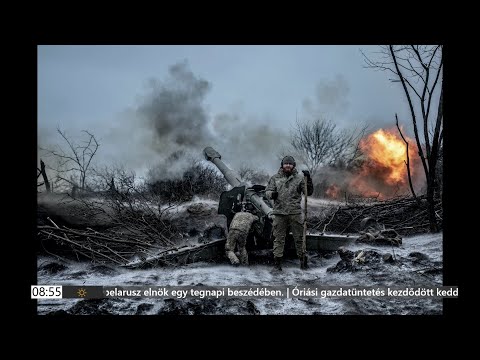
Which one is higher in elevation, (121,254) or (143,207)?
(143,207)

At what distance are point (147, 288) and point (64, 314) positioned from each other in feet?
3.60

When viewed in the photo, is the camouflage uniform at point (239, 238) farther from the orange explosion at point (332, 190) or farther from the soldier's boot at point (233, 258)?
the orange explosion at point (332, 190)

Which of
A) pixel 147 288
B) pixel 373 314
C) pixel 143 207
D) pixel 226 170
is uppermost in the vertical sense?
pixel 226 170

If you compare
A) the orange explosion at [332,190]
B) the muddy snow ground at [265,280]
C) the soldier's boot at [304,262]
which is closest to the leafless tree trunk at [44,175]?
the muddy snow ground at [265,280]

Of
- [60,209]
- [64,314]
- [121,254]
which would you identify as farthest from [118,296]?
[60,209]

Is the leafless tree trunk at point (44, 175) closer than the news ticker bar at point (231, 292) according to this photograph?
No

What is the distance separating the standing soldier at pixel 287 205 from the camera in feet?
19.3

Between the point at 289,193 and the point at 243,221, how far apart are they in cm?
90

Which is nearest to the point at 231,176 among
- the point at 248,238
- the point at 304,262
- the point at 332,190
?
the point at 248,238

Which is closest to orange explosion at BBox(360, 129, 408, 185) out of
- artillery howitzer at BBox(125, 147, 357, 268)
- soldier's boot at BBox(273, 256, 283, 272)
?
artillery howitzer at BBox(125, 147, 357, 268)

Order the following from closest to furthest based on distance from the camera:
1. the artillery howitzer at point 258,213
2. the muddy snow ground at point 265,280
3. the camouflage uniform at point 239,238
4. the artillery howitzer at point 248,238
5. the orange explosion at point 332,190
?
1. the muddy snow ground at point 265,280
2. the artillery howitzer at point 248,238
3. the camouflage uniform at point 239,238
4. the artillery howitzer at point 258,213
5. the orange explosion at point 332,190

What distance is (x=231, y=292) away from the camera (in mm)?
5242

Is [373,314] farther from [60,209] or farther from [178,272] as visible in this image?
[60,209]

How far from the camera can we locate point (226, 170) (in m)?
7.18
